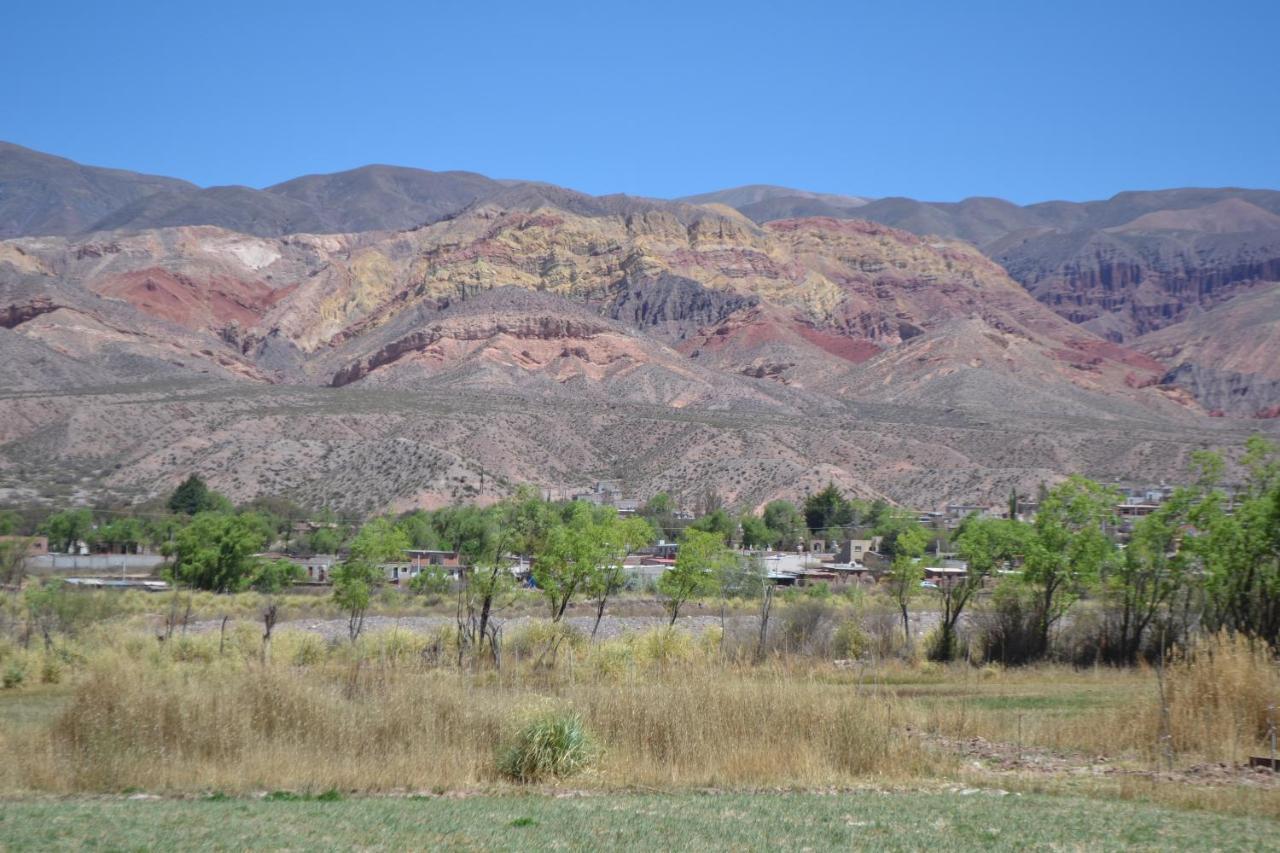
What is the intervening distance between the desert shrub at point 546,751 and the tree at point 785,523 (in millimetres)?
64978

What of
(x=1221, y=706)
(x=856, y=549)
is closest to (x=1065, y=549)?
(x=1221, y=706)

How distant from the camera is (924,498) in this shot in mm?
91438

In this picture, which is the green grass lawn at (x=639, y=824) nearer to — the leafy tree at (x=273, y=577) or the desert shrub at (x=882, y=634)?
the desert shrub at (x=882, y=634)

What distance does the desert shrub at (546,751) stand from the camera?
568 inches

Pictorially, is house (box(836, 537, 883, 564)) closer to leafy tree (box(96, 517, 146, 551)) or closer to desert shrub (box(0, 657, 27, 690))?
leafy tree (box(96, 517, 146, 551))

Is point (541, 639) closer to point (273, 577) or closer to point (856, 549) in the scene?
point (273, 577)

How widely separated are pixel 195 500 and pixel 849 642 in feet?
172

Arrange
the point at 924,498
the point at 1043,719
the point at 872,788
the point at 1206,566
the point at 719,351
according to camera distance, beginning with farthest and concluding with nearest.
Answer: the point at 719,351 < the point at 924,498 < the point at 1206,566 < the point at 1043,719 < the point at 872,788

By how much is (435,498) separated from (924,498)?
37.3 m

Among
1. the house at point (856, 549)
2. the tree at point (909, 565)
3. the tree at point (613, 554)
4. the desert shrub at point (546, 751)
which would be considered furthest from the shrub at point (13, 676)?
the house at point (856, 549)

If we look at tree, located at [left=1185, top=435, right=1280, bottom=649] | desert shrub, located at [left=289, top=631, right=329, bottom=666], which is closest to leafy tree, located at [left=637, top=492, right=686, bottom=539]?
desert shrub, located at [left=289, top=631, right=329, bottom=666]

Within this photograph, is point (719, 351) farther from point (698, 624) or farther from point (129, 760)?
point (129, 760)

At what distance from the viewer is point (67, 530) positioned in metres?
67.4

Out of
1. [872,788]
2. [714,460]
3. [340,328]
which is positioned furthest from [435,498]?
[340,328]
